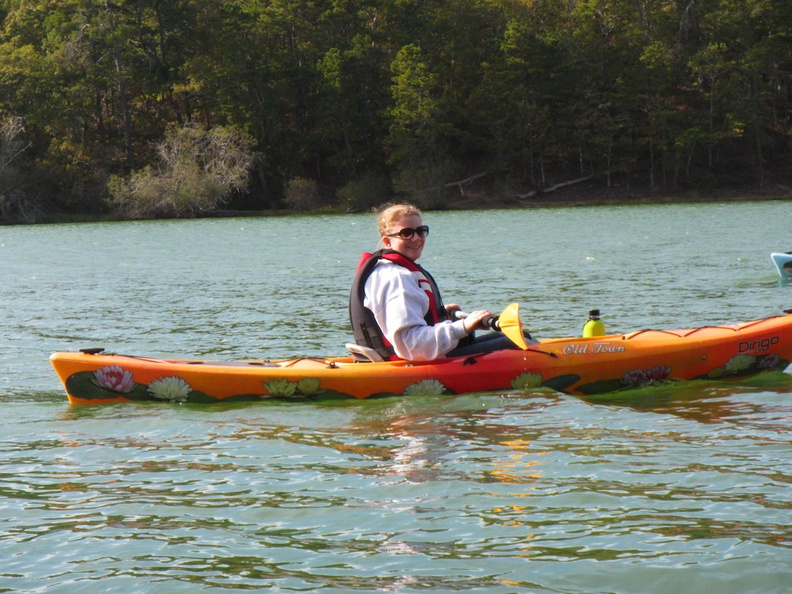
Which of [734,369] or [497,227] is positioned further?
[497,227]

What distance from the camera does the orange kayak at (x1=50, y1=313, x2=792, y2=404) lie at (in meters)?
5.95

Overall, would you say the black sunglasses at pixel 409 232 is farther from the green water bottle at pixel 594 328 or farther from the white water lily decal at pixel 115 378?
the white water lily decal at pixel 115 378

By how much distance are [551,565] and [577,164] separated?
146 feet

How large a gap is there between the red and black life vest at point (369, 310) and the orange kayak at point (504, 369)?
13 centimetres

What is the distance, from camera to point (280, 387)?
19.8 ft

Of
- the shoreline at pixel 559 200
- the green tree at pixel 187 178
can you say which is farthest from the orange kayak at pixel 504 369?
the shoreline at pixel 559 200

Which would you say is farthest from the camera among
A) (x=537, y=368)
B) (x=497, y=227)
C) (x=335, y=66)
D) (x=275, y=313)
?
(x=335, y=66)

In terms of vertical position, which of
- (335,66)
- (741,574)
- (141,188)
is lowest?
(741,574)

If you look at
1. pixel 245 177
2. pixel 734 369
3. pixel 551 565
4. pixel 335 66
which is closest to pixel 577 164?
pixel 335 66

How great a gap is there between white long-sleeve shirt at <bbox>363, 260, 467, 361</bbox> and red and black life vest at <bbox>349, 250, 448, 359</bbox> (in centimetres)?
4

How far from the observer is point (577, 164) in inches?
1836

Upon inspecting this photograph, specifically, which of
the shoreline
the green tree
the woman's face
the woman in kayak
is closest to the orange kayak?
the woman in kayak

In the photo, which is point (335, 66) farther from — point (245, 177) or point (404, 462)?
point (404, 462)

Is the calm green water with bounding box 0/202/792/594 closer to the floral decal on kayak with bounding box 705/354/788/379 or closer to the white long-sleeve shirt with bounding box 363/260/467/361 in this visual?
the floral decal on kayak with bounding box 705/354/788/379
